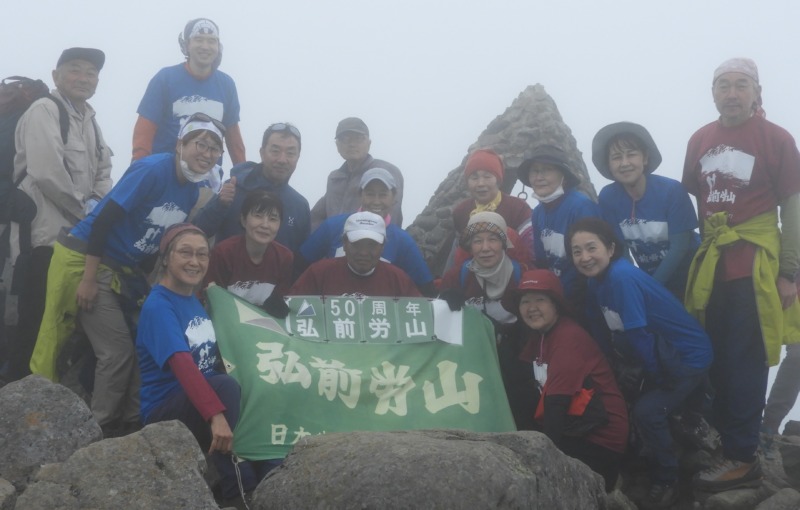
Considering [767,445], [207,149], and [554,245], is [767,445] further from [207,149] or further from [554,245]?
[207,149]

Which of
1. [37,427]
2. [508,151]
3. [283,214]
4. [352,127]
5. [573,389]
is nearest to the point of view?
[37,427]

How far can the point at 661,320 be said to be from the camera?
6848mm

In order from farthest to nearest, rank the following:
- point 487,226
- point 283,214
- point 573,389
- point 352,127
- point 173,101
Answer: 1. point 352,127
2. point 173,101
3. point 283,214
4. point 487,226
5. point 573,389

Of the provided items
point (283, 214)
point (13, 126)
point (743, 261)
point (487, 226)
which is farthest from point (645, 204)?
point (13, 126)

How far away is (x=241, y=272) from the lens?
24.4 ft

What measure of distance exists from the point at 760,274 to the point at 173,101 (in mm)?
5432

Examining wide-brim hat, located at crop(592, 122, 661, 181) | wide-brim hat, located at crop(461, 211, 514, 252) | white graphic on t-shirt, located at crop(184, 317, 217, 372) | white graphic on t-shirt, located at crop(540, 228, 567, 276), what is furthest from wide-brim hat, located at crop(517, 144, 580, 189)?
white graphic on t-shirt, located at crop(184, 317, 217, 372)

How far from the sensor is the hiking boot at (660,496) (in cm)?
704

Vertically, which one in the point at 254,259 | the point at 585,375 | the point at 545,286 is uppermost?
the point at 254,259

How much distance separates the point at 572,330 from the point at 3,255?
498 cm

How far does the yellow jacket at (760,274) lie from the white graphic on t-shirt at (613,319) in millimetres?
664

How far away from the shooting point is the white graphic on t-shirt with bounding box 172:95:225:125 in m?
8.66

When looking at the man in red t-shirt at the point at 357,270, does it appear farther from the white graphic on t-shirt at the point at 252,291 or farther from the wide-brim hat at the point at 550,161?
the wide-brim hat at the point at 550,161

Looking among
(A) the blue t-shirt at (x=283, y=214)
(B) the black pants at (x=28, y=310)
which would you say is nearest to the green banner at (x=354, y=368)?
(A) the blue t-shirt at (x=283, y=214)
